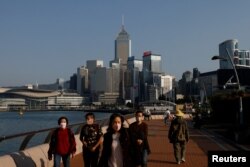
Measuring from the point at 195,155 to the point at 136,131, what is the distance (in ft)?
21.3

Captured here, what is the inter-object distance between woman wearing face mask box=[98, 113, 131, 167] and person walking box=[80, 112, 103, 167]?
2.51 m

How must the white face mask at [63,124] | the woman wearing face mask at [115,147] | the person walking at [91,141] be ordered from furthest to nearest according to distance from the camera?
the white face mask at [63,124]
the person walking at [91,141]
the woman wearing face mask at [115,147]

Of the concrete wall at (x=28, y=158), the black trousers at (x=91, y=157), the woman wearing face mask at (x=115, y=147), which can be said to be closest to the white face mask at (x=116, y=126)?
the woman wearing face mask at (x=115, y=147)

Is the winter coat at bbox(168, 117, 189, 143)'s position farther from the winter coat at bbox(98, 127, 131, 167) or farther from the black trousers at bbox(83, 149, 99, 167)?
the winter coat at bbox(98, 127, 131, 167)

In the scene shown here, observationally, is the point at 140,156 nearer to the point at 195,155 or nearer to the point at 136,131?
the point at 136,131

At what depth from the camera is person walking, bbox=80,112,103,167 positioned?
9.34m

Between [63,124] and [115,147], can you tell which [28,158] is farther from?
[115,147]

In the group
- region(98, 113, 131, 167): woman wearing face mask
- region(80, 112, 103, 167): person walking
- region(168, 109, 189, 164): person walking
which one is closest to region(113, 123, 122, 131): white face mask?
region(98, 113, 131, 167): woman wearing face mask

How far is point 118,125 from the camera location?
6.74m

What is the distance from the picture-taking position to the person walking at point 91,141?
9.34 meters

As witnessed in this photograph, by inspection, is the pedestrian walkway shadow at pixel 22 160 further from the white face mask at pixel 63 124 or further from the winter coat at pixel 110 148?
the winter coat at pixel 110 148

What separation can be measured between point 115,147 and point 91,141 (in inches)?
108

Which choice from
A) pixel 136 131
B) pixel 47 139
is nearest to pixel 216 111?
pixel 47 139

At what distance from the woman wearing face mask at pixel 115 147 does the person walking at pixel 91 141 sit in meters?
2.51
